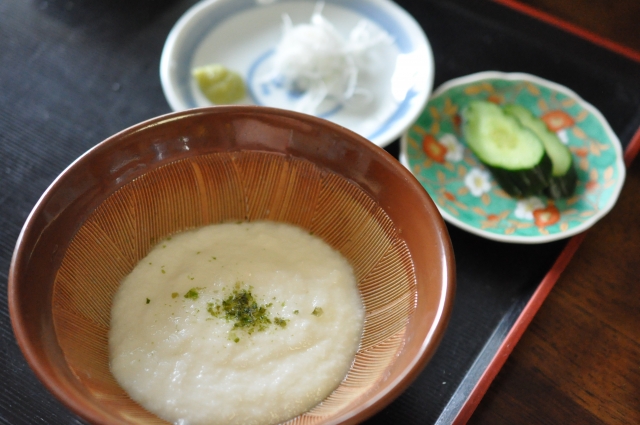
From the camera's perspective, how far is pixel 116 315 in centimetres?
136

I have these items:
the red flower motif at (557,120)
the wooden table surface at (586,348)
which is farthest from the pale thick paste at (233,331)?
the red flower motif at (557,120)

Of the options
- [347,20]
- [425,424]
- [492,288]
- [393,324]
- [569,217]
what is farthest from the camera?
[347,20]

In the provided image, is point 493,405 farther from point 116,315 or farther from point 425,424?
point 116,315

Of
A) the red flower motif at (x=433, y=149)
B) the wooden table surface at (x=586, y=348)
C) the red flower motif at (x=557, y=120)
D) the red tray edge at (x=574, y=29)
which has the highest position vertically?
the red tray edge at (x=574, y=29)

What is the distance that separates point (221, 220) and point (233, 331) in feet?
1.21

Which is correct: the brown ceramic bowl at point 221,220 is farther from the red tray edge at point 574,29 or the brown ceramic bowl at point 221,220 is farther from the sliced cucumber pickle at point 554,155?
the red tray edge at point 574,29

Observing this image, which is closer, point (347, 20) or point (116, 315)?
point (116, 315)

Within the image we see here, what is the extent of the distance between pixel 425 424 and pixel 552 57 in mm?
1686

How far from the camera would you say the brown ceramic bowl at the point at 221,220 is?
1.13m

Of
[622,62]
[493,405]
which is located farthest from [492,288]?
[622,62]

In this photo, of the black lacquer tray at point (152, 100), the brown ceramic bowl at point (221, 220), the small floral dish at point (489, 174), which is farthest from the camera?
the small floral dish at point (489, 174)

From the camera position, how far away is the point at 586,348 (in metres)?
1.50

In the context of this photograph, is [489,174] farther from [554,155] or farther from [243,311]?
[243,311]

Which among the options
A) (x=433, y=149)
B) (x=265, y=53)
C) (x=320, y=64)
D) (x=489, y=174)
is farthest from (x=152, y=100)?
(x=489, y=174)
